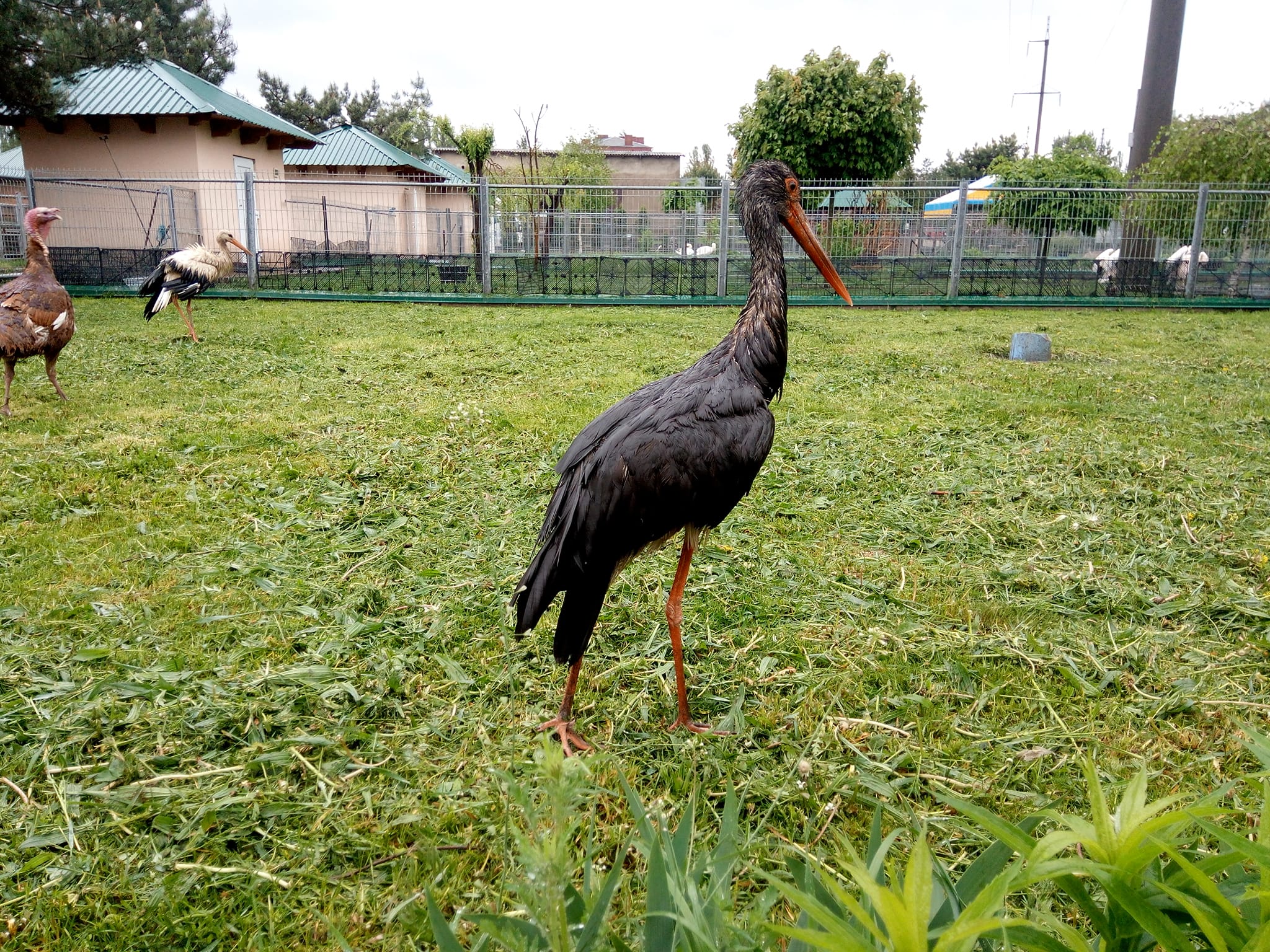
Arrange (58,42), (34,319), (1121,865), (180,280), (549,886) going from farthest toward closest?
1. (58,42)
2. (180,280)
3. (34,319)
4. (1121,865)
5. (549,886)

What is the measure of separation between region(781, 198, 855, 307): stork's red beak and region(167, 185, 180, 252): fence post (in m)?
17.7

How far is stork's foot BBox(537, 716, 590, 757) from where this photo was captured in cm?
279

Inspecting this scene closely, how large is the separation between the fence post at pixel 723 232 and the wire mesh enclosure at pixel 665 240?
0.05 m

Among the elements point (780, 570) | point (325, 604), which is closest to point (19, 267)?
point (325, 604)

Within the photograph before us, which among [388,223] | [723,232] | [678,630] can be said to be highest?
[388,223]

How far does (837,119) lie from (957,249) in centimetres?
782

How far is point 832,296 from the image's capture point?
1750 cm

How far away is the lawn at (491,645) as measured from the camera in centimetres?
234

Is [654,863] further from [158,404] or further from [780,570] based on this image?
[158,404]

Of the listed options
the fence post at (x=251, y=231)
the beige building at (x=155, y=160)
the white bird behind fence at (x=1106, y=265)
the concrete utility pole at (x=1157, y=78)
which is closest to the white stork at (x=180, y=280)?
the fence post at (x=251, y=231)

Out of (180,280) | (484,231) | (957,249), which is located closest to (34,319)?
(180,280)

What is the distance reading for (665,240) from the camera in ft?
57.5

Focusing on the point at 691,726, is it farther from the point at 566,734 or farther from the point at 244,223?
the point at 244,223

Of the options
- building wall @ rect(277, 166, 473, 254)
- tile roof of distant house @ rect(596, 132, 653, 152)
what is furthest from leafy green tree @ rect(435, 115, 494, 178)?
tile roof of distant house @ rect(596, 132, 653, 152)
